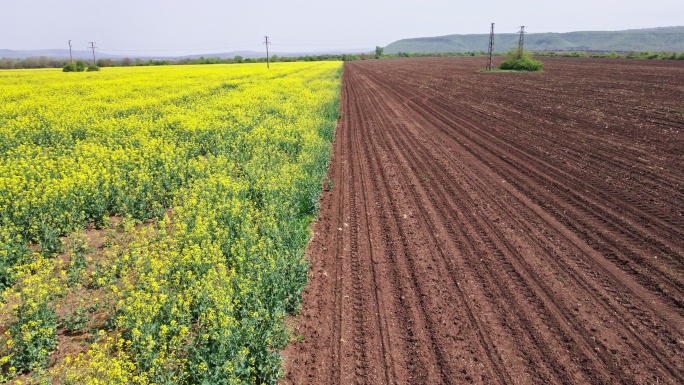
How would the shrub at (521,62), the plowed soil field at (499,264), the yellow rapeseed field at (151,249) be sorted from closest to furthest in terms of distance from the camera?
the yellow rapeseed field at (151,249) < the plowed soil field at (499,264) < the shrub at (521,62)

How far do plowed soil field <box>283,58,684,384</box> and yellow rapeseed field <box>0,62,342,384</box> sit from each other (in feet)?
3.16

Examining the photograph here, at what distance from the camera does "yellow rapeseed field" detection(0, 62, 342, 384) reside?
18.3 feet

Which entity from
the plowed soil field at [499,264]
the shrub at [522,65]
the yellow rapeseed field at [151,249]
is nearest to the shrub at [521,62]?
the shrub at [522,65]

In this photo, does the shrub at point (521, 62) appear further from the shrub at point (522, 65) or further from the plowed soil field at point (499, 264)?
the plowed soil field at point (499, 264)

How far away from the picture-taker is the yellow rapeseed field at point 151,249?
18.3ft

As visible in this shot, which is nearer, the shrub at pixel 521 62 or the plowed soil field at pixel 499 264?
the plowed soil field at pixel 499 264

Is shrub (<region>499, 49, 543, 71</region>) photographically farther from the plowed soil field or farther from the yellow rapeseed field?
the yellow rapeseed field

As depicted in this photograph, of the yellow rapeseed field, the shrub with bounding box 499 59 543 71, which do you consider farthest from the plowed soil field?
the shrub with bounding box 499 59 543 71

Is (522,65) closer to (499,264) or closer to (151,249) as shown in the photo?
(499,264)

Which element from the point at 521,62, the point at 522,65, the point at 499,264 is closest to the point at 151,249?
the point at 499,264

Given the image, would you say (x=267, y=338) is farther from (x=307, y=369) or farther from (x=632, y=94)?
(x=632, y=94)

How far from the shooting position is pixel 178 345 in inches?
220

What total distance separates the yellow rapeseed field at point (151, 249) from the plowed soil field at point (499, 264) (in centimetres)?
96

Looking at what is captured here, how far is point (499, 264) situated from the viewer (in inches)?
329
